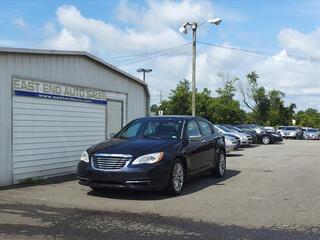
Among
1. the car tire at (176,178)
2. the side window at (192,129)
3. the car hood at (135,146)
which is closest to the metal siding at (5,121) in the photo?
the car hood at (135,146)

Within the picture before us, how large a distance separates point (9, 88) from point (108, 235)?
6.07m

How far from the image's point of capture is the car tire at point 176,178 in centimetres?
1011

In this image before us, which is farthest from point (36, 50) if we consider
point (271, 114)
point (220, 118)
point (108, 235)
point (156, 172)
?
point (271, 114)

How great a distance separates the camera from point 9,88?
38.7ft

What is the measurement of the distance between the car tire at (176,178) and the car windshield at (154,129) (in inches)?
28.8

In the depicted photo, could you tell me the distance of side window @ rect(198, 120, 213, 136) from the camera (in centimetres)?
1256

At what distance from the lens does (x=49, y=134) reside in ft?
43.8

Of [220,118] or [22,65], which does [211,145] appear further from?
[220,118]

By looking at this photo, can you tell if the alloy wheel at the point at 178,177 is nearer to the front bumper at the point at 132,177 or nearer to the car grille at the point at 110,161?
the front bumper at the point at 132,177

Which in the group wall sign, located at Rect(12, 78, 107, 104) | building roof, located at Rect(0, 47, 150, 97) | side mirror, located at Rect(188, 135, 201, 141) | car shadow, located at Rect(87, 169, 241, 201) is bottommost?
car shadow, located at Rect(87, 169, 241, 201)

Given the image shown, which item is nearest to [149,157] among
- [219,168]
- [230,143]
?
[219,168]

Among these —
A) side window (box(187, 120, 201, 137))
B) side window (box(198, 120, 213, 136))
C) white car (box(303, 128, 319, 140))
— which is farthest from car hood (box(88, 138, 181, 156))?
white car (box(303, 128, 319, 140))

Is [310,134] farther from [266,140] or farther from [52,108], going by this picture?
[52,108]

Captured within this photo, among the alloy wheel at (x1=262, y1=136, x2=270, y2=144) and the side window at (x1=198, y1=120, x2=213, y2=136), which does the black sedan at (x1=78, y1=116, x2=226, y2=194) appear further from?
the alloy wheel at (x1=262, y1=136, x2=270, y2=144)
